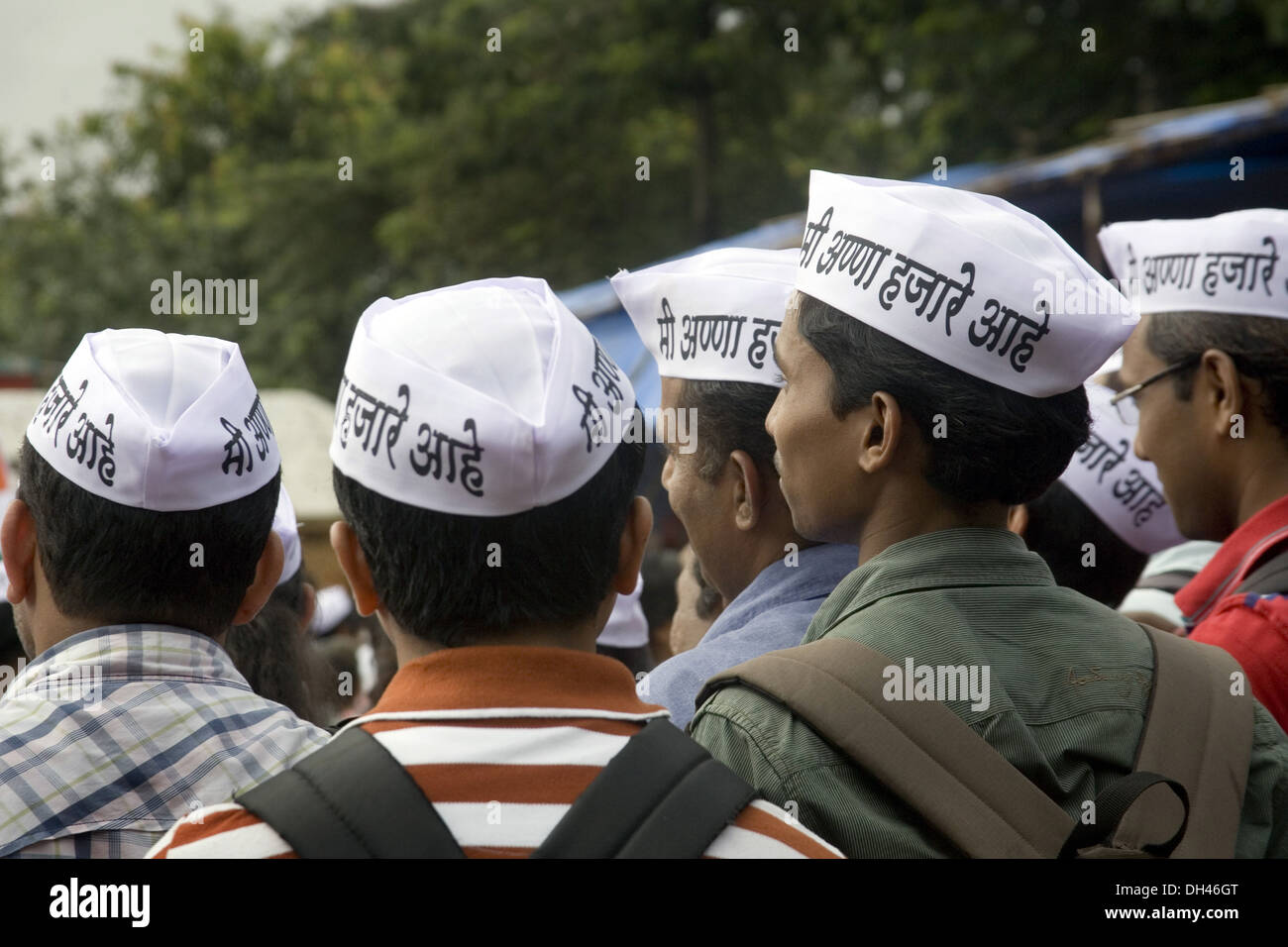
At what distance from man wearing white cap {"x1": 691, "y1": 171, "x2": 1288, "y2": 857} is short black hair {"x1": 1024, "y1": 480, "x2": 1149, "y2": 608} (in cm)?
132

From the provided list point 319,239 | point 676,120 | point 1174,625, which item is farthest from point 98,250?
point 1174,625

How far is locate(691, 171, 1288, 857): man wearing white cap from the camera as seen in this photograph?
175 centimetres

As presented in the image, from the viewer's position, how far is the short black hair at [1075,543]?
11.1 feet

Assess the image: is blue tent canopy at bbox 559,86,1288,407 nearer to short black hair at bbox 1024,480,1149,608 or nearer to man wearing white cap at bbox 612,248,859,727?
short black hair at bbox 1024,480,1149,608

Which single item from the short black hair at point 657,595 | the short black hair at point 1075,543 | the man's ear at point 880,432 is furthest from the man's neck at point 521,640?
the short black hair at point 657,595

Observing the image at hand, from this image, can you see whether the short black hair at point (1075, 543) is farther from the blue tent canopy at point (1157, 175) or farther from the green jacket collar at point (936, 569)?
the blue tent canopy at point (1157, 175)

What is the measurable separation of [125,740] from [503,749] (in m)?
0.73

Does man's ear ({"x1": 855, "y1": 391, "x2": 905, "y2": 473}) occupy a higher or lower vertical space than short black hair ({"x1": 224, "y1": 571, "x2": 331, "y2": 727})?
higher

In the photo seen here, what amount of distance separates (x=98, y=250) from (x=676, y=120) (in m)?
15.6

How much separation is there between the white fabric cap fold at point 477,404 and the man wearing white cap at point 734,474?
71 centimetres

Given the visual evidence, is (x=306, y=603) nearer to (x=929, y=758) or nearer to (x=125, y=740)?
(x=125, y=740)

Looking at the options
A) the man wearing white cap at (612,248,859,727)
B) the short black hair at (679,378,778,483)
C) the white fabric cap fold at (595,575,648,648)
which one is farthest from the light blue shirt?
the white fabric cap fold at (595,575,648,648)

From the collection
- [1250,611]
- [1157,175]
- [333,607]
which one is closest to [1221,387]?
[1250,611]

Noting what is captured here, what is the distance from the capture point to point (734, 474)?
2.48 meters
